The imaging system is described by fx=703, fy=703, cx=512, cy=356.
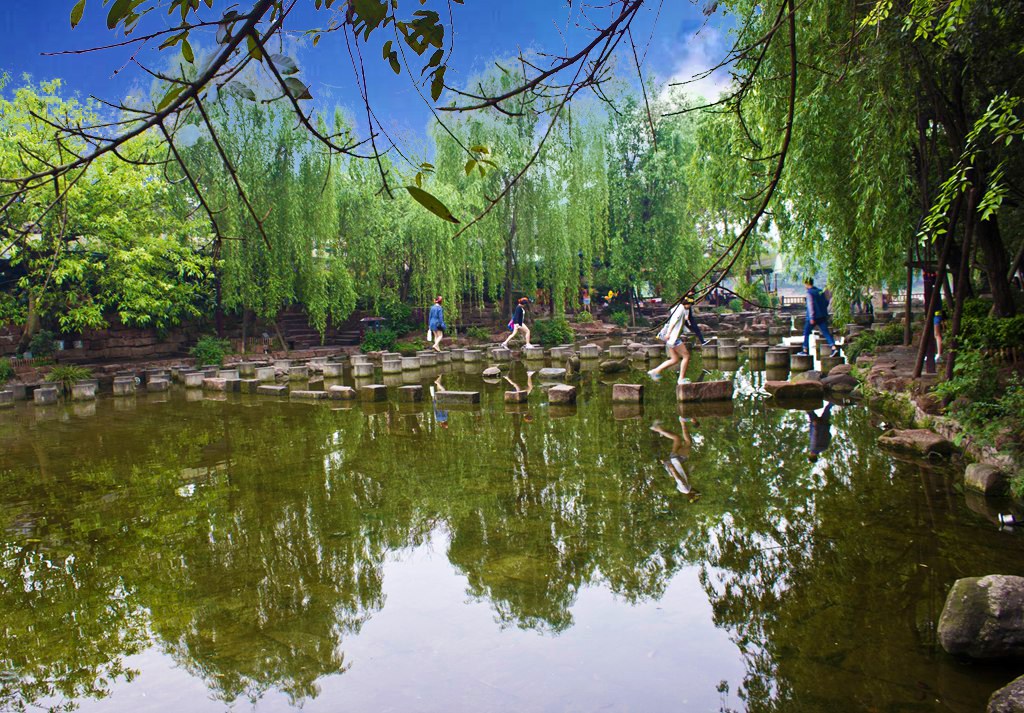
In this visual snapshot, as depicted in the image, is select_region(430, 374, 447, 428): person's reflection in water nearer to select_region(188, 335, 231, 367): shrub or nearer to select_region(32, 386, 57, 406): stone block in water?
select_region(32, 386, 57, 406): stone block in water

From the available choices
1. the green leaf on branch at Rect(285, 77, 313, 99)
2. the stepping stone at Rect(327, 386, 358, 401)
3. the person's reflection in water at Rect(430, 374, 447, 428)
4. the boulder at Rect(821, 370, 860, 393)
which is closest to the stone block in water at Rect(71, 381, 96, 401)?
the stepping stone at Rect(327, 386, 358, 401)

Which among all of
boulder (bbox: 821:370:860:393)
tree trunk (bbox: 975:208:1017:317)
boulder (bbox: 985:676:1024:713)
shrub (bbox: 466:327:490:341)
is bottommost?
boulder (bbox: 985:676:1024:713)

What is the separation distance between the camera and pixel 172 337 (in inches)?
811

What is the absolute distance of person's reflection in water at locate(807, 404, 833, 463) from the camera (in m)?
7.31

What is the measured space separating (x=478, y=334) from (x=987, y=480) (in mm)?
18952

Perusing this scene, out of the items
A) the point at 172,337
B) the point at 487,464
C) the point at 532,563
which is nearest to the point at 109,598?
the point at 532,563

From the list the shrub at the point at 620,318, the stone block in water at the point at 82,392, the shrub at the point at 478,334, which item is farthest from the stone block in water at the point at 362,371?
the shrub at the point at 620,318

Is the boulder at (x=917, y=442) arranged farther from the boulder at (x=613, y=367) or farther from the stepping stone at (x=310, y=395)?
the stepping stone at (x=310, y=395)

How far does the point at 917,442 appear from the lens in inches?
270

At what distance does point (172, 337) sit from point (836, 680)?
20911 mm

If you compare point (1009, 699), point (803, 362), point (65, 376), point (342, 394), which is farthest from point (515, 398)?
point (65, 376)

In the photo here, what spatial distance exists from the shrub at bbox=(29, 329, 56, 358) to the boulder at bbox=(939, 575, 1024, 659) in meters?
19.3

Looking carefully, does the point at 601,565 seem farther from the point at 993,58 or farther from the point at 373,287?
the point at 373,287

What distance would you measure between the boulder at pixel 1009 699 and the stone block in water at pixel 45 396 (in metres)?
15.7
